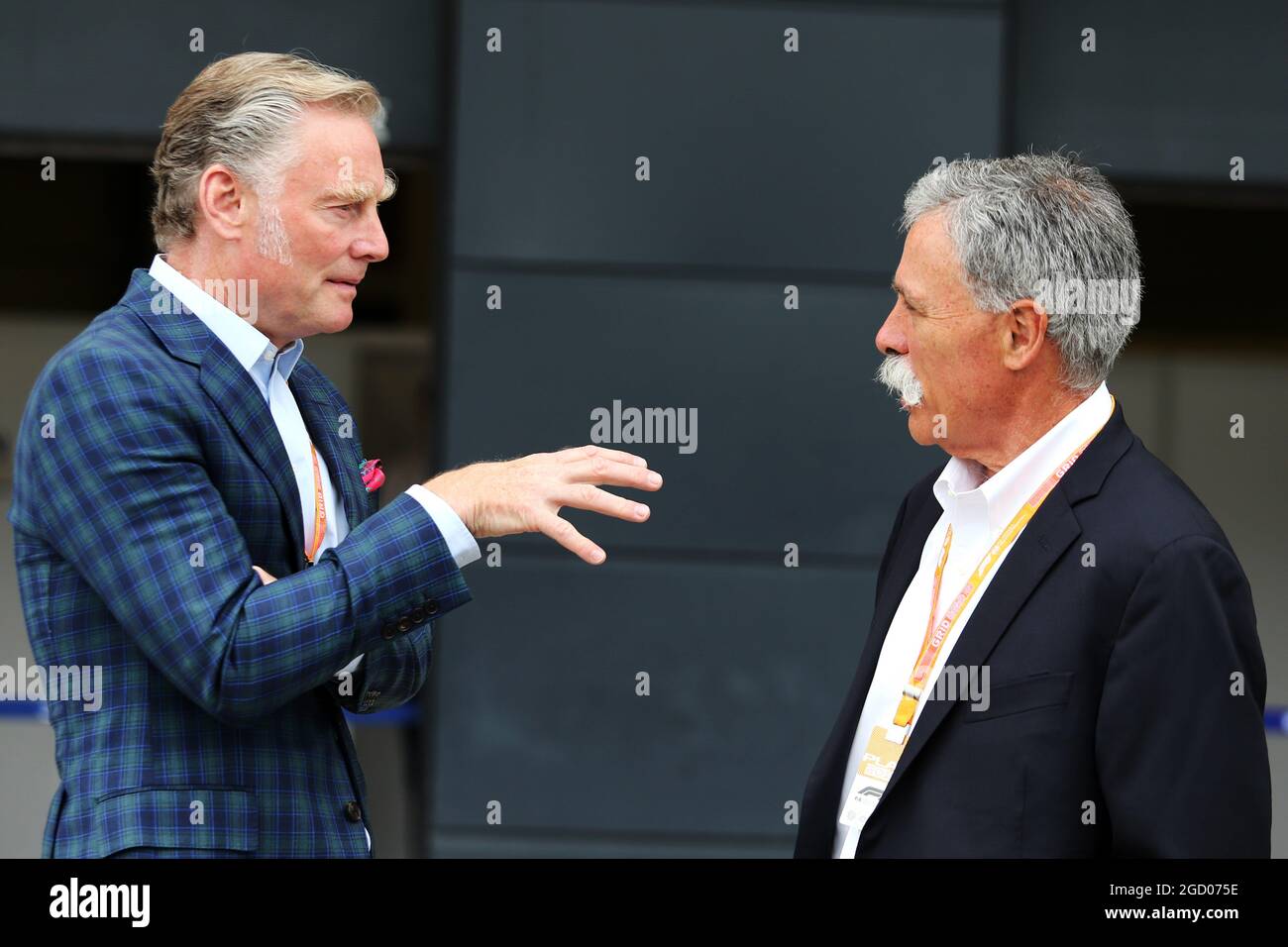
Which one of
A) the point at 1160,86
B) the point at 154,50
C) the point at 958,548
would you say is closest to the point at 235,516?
the point at 958,548

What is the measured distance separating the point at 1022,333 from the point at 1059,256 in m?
0.13

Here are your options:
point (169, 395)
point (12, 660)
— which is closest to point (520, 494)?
point (169, 395)

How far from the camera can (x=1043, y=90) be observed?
5.12 metres

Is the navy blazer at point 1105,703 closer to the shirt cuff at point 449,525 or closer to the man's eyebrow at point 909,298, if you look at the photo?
the man's eyebrow at point 909,298

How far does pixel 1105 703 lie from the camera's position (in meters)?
1.90

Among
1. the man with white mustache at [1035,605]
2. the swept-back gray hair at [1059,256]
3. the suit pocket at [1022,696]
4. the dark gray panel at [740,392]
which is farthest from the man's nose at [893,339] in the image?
the dark gray panel at [740,392]

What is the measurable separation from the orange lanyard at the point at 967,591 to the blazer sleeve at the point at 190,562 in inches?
29.5

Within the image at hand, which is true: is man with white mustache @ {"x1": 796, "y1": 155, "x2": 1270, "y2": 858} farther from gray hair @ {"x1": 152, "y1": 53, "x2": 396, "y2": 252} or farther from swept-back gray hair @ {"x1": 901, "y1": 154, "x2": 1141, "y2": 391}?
gray hair @ {"x1": 152, "y1": 53, "x2": 396, "y2": 252}

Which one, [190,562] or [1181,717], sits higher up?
[190,562]

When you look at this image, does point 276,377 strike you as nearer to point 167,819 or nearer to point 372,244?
point 372,244

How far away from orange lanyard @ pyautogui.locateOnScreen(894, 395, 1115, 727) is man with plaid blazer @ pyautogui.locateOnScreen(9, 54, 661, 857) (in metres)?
0.60

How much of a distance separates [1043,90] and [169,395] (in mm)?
4028

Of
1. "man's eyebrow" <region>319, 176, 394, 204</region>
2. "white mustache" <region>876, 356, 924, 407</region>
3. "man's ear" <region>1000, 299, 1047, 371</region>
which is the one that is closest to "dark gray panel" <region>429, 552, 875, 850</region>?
"white mustache" <region>876, 356, 924, 407</region>

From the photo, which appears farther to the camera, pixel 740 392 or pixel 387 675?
pixel 740 392
